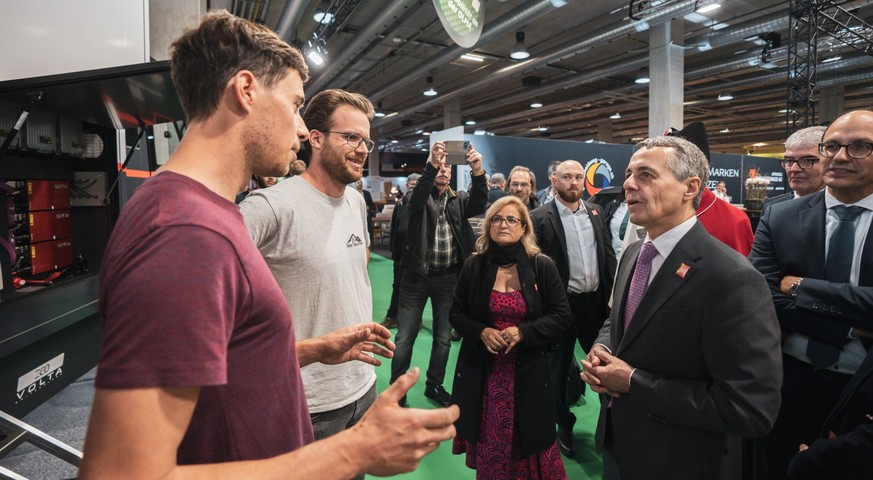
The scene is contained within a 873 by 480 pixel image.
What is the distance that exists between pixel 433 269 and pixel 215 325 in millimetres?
2915

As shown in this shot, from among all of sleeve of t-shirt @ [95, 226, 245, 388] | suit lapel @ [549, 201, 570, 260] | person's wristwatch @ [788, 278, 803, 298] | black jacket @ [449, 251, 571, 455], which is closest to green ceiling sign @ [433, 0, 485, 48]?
suit lapel @ [549, 201, 570, 260]

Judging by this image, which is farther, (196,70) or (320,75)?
(320,75)

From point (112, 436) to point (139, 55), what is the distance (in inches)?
133

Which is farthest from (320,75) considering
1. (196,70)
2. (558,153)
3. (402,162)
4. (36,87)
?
(402,162)

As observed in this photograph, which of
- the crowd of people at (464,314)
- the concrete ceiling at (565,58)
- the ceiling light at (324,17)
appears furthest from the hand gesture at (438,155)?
the ceiling light at (324,17)

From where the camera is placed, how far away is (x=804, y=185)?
270 cm

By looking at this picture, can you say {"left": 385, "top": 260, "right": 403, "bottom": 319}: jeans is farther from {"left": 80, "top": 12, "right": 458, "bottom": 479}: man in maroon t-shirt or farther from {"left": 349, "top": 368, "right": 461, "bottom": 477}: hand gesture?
{"left": 349, "top": 368, "right": 461, "bottom": 477}: hand gesture

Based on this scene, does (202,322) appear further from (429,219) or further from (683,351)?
(429,219)

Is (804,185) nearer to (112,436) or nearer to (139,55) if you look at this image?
(112,436)

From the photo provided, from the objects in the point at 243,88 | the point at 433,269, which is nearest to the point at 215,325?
the point at 243,88

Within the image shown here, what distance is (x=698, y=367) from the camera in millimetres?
1410

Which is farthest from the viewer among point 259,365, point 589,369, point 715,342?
point 589,369

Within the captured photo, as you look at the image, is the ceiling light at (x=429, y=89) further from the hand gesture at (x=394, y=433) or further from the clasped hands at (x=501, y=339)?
the hand gesture at (x=394, y=433)

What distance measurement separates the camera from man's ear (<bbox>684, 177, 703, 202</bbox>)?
166 cm
